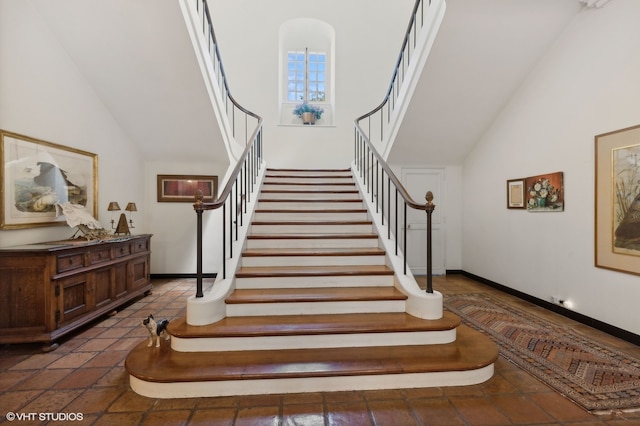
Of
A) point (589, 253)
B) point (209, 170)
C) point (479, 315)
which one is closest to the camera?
point (589, 253)

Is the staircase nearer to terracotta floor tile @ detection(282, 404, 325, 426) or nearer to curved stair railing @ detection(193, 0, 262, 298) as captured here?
terracotta floor tile @ detection(282, 404, 325, 426)

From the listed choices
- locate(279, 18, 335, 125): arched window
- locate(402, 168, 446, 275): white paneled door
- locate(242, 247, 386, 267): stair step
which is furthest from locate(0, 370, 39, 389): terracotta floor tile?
locate(279, 18, 335, 125): arched window

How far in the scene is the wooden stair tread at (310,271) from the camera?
2789mm

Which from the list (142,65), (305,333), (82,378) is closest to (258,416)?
(305,333)

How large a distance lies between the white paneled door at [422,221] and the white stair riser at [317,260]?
2.54 m

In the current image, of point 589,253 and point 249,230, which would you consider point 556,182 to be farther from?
point 249,230

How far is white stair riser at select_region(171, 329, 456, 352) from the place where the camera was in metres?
2.16

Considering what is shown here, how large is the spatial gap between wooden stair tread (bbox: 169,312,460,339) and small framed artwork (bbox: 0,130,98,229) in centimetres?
193

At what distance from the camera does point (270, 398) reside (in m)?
1.89

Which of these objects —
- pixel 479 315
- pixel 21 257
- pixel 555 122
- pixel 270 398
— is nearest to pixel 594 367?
pixel 479 315

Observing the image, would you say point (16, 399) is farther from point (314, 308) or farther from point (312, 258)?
point (312, 258)

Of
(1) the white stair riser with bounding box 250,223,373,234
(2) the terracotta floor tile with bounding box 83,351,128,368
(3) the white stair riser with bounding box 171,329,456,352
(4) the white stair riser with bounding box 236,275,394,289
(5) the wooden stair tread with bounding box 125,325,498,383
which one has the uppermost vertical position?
(1) the white stair riser with bounding box 250,223,373,234

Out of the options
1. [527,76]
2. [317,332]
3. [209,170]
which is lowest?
[317,332]

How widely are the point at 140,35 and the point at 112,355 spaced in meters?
3.11
